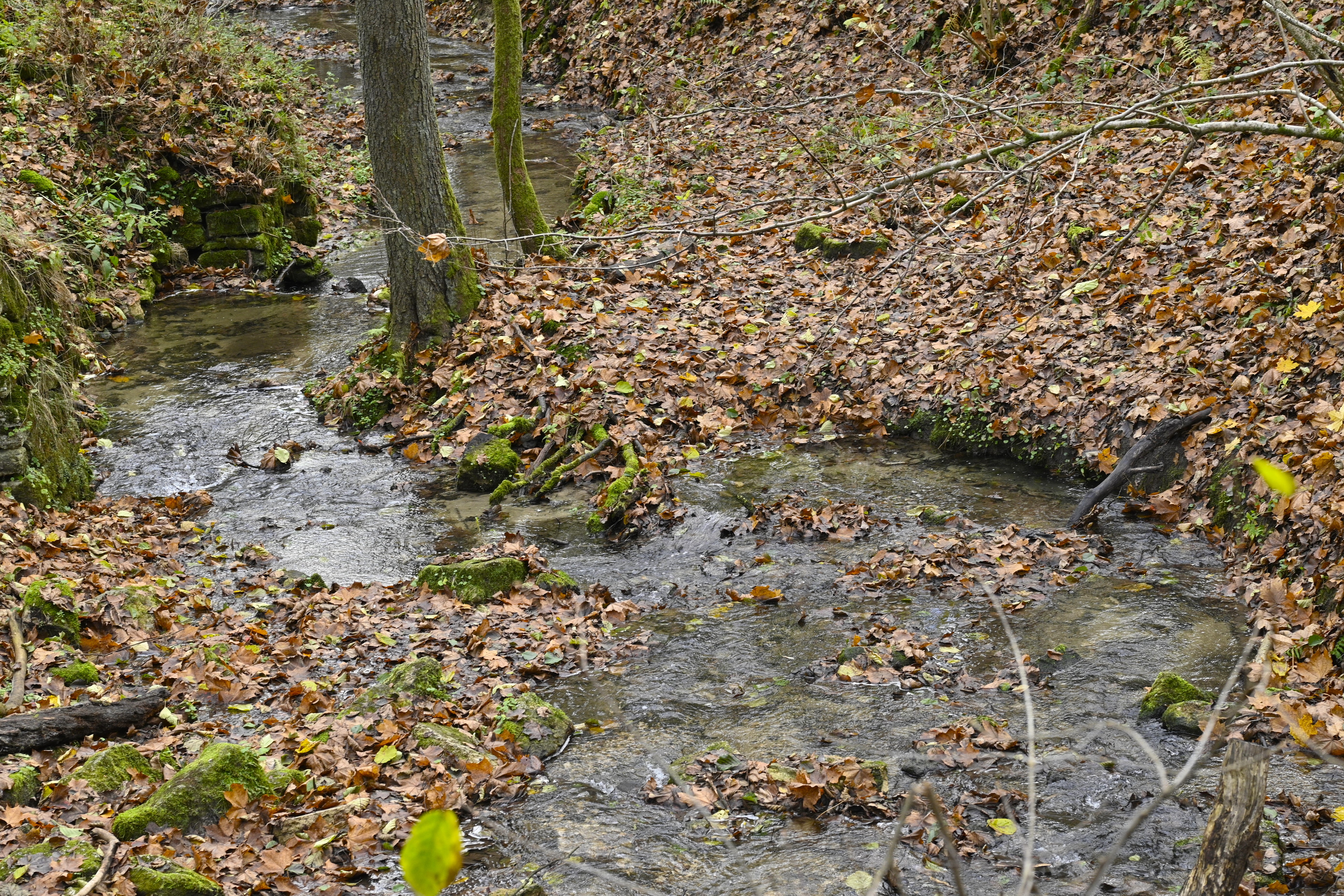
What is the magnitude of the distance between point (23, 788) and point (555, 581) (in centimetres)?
294

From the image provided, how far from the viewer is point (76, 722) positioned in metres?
4.32

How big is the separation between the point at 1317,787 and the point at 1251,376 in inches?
125

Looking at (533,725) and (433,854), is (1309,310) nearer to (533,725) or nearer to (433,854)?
(533,725)

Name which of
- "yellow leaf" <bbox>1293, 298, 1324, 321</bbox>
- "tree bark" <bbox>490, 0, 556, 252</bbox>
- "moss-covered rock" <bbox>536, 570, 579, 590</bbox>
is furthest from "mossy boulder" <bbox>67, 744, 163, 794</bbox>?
"tree bark" <bbox>490, 0, 556, 252</bbox>

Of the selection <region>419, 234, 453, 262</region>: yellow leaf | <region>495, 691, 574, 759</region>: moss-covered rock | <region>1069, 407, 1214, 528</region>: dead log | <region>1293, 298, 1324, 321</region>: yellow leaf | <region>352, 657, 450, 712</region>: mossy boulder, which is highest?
<region>419, 234, 453, 262</region>: yellow leaf

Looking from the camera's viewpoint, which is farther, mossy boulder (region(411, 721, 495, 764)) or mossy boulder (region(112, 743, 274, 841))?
mossy boulder (region(411, 721, 495, 764))

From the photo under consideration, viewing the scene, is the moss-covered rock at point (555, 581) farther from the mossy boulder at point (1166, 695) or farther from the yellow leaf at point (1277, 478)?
the yellow leaf at point (1277, 478)

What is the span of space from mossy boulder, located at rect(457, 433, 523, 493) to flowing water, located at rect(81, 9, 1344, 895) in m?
0.15

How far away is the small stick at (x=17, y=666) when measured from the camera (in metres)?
4.42

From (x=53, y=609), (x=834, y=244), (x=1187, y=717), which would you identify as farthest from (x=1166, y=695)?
(x=834, y=244)

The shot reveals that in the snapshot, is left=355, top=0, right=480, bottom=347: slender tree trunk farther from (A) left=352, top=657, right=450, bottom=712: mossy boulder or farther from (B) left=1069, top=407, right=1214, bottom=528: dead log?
(B) left=1069, top=407, right=1214, bottom=528: dead log

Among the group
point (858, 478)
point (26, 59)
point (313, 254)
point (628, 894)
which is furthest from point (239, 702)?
point (26, 59)

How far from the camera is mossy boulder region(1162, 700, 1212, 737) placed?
4.09 metres

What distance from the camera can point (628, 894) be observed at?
3545mm
